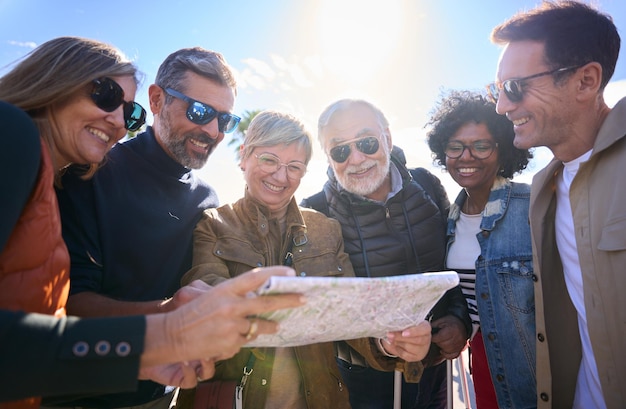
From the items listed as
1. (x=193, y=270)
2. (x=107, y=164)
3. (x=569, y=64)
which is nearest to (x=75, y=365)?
(x=193, y=270)

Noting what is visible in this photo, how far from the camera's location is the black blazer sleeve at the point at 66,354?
3.67 feet

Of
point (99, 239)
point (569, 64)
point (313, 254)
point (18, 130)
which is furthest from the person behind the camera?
point (313, 254)

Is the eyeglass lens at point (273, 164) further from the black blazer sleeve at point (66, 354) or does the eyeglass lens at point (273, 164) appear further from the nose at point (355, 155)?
the black blazer sleeve at point (66, 354)

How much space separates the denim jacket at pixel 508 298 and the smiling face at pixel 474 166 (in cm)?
35

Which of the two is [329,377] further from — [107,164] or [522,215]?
[107,164]

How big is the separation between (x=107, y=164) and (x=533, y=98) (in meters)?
3.32

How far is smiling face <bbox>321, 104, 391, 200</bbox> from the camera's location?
3612 mm

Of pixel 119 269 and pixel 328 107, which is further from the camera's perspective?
pixel 328 107

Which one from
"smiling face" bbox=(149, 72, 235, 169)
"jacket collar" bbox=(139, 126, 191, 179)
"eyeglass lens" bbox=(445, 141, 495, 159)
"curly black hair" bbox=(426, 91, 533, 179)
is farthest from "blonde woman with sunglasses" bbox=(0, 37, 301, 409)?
"curly black hair" bbox=(426, 91, 533, 179)

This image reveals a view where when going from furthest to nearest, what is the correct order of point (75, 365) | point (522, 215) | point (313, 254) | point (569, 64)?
1. point (522, 215)
2. point (313, 254)
3. point (569, 64)
4. point (75, 365)

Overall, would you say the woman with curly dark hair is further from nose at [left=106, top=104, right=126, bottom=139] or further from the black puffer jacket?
nose at [left=106, top=104, right=126, bottom=139]

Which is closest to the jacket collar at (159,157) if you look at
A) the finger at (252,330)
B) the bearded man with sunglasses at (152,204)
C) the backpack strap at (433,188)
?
the bearded man with sunglasses at (152,204)

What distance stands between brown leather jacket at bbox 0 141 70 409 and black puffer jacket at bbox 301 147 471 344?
2.33m

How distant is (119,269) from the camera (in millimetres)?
2502
